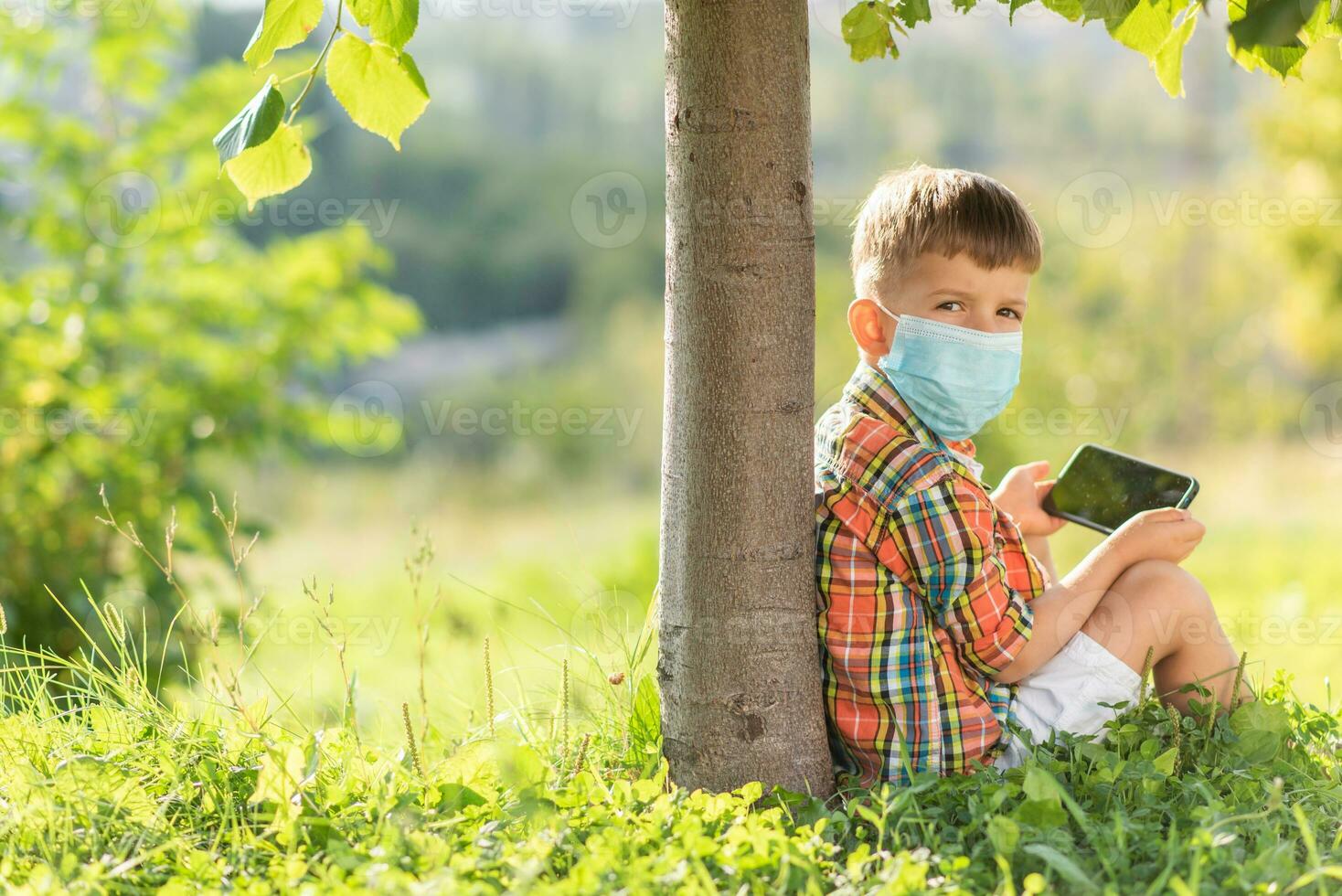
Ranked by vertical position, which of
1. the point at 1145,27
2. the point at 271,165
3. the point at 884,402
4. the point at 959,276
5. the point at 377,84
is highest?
the point at 1145,27

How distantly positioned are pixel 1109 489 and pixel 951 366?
1.85 ft

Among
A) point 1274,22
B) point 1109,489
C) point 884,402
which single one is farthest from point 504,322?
point 1274,22

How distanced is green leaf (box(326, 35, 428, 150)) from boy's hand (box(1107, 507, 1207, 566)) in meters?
1.48

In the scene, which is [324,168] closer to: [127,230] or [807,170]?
[127,230]

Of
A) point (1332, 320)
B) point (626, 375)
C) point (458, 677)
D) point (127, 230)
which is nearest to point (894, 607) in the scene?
point (458, 677)

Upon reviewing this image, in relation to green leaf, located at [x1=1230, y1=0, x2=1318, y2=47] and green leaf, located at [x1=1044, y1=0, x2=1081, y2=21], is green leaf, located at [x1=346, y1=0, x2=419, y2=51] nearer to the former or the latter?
green leaf, located at [x1=1044, y1=0, x2=1081, y2=21]

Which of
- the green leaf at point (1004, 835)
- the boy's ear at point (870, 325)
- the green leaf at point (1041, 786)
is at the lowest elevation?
the green leaf at point (1004, 835)

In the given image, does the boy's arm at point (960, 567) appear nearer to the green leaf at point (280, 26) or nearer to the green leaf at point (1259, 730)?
the green leaf at point (1259, 730)

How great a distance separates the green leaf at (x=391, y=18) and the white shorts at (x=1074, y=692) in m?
1.59

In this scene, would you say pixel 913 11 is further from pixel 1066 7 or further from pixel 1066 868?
pixel 1066 868

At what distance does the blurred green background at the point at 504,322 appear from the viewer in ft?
14.4

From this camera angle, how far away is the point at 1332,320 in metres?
9.61

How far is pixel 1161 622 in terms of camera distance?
2117 millimetres

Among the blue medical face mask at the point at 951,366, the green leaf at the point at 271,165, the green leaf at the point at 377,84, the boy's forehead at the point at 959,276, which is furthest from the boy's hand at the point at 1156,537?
the green leaf at the point at 271,165
